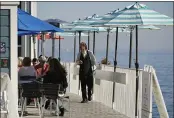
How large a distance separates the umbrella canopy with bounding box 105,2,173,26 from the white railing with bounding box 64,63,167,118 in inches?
37.8

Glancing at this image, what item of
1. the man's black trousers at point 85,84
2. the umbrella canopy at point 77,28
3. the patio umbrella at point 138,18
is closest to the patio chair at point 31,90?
the patio umbrella at point 138,18

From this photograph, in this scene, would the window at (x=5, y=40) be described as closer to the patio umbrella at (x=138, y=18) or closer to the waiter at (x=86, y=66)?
the patio umbrella at (x=138, y=18)

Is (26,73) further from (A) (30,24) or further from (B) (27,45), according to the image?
(B) (27,45)

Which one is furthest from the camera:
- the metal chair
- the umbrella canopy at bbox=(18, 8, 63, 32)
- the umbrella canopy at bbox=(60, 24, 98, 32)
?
the umbrella canopy at bbox=(60, 24, 98, 32)

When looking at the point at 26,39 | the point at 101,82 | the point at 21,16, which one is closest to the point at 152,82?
the point at 21,16

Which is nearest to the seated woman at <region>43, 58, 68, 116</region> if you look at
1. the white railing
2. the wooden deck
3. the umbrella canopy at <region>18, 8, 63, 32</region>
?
the wooden deck

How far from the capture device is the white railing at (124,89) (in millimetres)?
10750

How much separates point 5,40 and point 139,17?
282 cm

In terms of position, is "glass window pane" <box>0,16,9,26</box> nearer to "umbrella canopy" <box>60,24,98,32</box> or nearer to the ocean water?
the ocean water

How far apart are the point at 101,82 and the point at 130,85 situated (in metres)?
3.05

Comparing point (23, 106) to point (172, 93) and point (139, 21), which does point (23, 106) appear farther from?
point (172, 93)

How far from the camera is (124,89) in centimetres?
1299

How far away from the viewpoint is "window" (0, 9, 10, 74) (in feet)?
32.9

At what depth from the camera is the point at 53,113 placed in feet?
41.8
